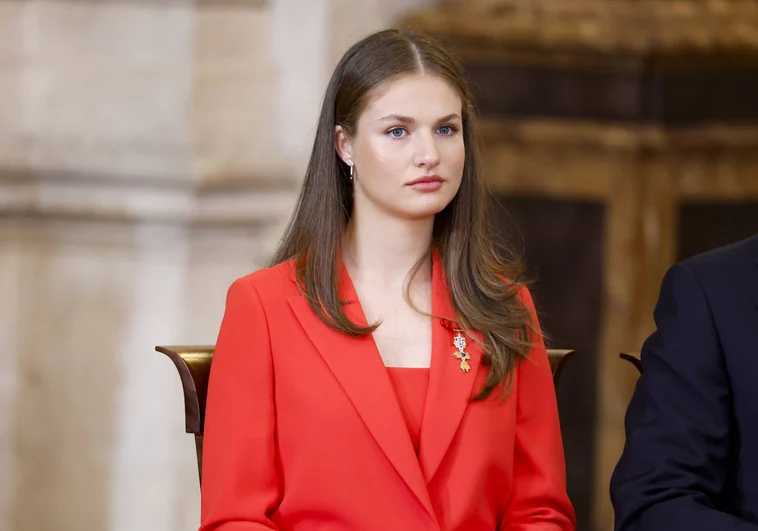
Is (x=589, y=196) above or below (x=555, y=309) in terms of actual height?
above

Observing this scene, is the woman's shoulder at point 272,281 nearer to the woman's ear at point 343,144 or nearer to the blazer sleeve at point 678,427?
the woman's ear at point 343,144

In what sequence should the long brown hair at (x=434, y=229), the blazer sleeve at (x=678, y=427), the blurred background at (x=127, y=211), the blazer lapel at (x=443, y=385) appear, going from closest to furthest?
the blazer sleeve at (x=678, y=427) < the blazer lapel at (x=443, y=385) < the long brown hair at (x=434, y=229) < the blurred background at (x=127, y=211)

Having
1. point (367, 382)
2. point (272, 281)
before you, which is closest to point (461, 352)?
point (367, 382)

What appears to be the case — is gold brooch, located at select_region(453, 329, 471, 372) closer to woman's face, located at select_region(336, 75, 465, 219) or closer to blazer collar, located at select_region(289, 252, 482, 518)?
blazer collar, located at select_region(289, 252, 482, 518)

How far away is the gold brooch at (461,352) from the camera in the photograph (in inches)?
98.3

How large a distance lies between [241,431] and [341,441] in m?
0.18

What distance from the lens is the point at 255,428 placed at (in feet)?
7.86

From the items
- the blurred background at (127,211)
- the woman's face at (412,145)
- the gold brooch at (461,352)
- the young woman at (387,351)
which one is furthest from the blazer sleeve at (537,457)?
the blurred background at (127,211)

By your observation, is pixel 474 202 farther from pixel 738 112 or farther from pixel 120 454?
pixel 738 112

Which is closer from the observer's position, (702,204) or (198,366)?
(198,366)

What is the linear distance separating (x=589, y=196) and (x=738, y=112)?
619 mm

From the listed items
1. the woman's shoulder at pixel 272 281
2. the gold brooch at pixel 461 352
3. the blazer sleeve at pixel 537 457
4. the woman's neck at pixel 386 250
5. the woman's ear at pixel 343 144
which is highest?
the woman's ear at pixel 343 144

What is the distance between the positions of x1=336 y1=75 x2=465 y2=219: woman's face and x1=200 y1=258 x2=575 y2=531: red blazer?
8.6 inches

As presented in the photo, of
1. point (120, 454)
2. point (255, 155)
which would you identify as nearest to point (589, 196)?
point (255, 155)
